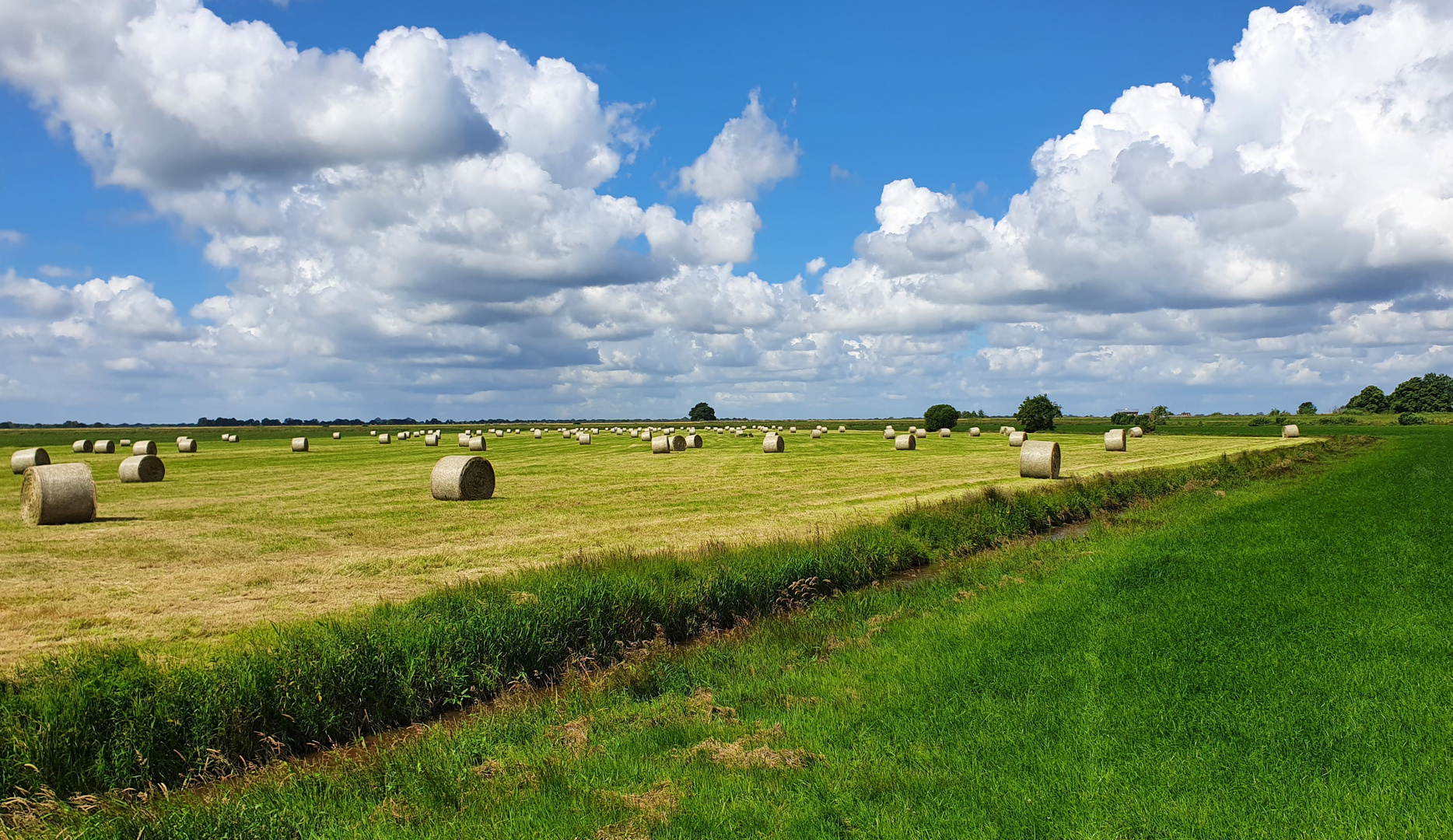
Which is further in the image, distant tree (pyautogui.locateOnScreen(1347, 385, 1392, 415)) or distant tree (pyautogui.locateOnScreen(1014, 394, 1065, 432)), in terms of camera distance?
distant tree (pyautogui.locateOnScreen(1347, 385, 1392, 415))

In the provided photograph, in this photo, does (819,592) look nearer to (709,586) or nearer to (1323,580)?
(709,586)

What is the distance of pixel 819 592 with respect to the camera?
1522 cm

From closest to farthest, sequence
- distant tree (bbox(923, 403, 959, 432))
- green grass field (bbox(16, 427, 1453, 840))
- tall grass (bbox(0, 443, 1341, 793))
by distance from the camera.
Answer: green grass field (bbox(16, 427, 1453, 840))
tall grass (bbox(0, 443, 1341, 793))
distant tree (bbox(923, 403, 959, 432))

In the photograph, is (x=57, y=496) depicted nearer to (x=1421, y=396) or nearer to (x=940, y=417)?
(x=940, y=417)

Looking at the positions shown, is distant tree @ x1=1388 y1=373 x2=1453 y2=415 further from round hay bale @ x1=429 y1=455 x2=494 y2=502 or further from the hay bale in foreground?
round hay bale @ x1=429 y1=455 x2=494 y2=502

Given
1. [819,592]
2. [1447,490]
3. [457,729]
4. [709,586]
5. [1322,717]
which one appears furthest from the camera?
[1447,490]

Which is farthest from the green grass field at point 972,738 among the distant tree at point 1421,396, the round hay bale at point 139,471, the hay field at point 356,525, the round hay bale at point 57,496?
the distant tree at point 1421,396

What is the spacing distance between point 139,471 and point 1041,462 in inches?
1553

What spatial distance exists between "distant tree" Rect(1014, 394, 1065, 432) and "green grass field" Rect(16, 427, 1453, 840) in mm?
93860

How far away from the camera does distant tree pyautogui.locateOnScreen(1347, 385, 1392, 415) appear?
13925 cm

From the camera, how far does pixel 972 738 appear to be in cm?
706

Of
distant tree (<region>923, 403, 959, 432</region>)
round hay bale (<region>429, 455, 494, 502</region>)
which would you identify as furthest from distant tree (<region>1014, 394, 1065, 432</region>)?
round hay bale (<region>429, 455, 494, 502</region>)

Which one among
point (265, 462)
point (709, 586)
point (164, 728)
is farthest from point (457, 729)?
point (265, 462)

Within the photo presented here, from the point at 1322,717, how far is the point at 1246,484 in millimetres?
27567
